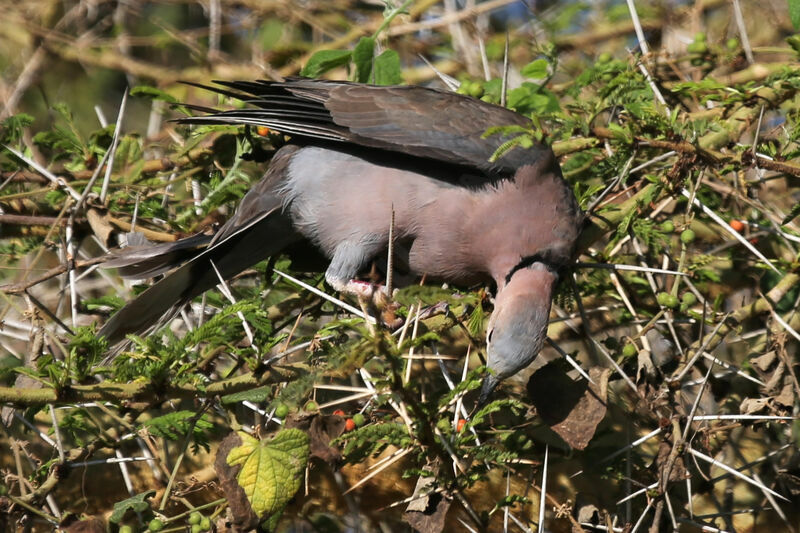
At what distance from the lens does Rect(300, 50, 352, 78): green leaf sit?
185 inches


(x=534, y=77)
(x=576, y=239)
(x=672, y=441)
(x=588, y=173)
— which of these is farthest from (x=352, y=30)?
(x=672, y=441)

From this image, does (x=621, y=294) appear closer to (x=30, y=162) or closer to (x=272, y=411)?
(x=272, y=411)

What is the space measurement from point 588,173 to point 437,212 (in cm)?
97

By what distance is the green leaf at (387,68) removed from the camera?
4.77 meters

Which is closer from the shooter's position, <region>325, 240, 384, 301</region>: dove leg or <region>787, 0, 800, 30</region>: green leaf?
<region>787, 0, 800, 30</region>: green leaf

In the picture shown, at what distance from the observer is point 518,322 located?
3686 millimetres

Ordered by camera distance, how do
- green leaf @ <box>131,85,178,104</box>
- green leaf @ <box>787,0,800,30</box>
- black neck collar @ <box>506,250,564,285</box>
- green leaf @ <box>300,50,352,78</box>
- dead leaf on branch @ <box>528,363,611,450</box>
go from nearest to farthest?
1. dead leaf on branch @ <box>528,363,611,450</box>
2. green leaf @ <box>787,0,800,30</box>
3. black neck collar @ <box>506,250,564,285</box>
4. green leaf @ <box>131,85,178,104</box>
5. green leaf @ <box>300,50,352,78</box>

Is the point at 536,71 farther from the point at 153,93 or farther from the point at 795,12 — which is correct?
the point at 153,93

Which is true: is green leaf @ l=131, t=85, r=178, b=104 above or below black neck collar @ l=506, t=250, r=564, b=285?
above

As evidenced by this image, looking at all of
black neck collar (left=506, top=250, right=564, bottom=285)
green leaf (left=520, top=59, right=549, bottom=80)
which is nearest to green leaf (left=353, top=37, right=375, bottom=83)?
green leaf (left=520, top=59, right=549, bottom=80)

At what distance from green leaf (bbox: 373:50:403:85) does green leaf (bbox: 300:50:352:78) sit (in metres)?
0.17

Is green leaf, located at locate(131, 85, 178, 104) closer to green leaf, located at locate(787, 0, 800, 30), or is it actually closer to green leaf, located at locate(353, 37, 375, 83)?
green leaf, located at locate(353, 37, 375, 83)

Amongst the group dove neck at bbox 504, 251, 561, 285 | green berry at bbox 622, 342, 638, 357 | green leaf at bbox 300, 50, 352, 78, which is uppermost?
green leaf at bbox 300, 50, 352, 78

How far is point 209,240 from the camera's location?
4.27 meters
